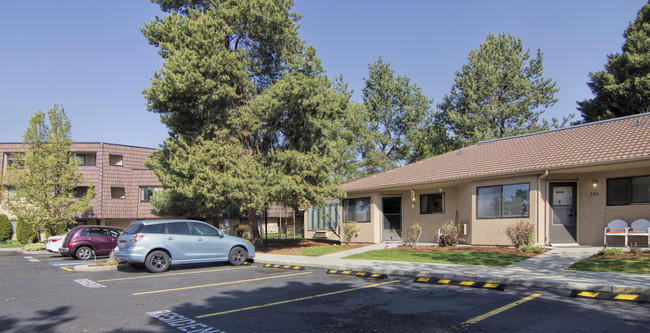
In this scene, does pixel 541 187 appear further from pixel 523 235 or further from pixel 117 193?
pixel 117 193

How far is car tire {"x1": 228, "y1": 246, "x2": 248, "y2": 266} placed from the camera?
13.7m

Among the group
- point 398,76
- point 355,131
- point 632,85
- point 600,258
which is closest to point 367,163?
point 355,131

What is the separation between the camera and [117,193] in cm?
4044

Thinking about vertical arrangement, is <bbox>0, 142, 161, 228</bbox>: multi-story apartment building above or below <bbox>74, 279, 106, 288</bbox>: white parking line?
above

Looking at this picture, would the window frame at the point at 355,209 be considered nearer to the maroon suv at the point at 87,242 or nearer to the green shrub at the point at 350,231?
the green shrub at the point at 350,231

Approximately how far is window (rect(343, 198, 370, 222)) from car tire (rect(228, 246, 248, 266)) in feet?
28.2

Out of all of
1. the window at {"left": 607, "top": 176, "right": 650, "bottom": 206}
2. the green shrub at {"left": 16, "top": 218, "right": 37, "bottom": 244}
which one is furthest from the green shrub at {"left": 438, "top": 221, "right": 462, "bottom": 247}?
the green shrub at {"left": 16, "top": 218, "right": 37, "bottom": 244}

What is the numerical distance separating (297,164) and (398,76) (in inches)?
1079

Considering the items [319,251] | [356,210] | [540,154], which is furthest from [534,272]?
[356,210]

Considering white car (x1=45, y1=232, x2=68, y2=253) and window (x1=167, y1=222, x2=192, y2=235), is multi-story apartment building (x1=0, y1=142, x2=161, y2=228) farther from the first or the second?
window (x1=167, y1=222, x2=192, y2=235)

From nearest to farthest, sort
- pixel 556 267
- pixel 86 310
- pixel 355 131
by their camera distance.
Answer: pixel 86 310 → pixel 556 267 → pixel 355 131

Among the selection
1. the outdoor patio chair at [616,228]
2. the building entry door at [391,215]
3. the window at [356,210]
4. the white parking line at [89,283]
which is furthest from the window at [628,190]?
the white parking line at [89,283]

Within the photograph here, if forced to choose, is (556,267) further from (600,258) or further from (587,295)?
(587,295)

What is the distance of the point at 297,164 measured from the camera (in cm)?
1772
